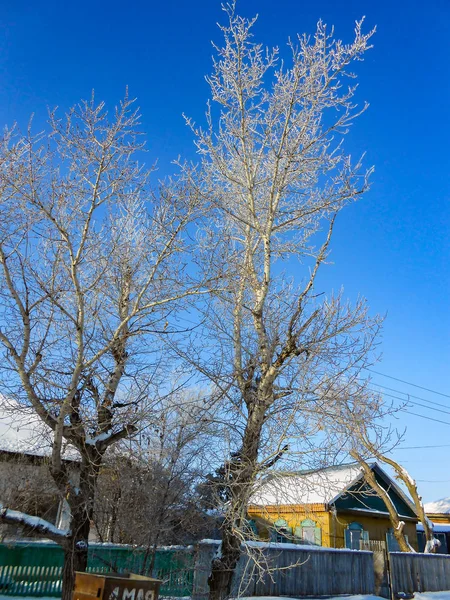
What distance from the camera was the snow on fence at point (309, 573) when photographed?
41.2 ft

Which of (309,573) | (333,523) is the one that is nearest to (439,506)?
(333,523)

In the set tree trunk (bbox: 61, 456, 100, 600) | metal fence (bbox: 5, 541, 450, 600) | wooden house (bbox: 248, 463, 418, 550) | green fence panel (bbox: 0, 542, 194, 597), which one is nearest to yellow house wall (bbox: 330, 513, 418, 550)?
wooden house (bbox: 248, 463, 418, 550)

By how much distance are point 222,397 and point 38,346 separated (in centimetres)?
335

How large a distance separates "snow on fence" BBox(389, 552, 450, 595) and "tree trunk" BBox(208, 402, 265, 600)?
10.2 meters

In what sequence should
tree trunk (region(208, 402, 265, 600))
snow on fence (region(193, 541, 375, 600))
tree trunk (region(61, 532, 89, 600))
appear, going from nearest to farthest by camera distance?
tree trunk (region(61, 532, 89, 600)) → tree trunk (region(208, 402, 265, 600)) → snow on fence (region(193, 541, 375, 600))

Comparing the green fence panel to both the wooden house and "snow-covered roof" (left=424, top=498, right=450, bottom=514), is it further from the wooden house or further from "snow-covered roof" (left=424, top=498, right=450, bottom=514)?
"snow-covered roof" (left=424, top=498, right=450, bottom=514)

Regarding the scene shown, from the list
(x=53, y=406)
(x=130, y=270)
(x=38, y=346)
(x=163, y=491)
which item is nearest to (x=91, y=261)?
(x=130, y=270)

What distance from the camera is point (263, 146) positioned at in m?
9.46

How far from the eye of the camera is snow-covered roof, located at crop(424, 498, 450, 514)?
41.9 m

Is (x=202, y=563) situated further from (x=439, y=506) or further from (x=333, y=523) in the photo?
(x=439, y=506)

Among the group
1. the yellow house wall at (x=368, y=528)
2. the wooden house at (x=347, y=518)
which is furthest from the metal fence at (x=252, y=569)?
the yellow house wall at (x=368, y=528)

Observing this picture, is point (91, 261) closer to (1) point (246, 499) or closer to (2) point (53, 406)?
(2) point (53, 406)

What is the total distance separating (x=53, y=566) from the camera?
1047 cm

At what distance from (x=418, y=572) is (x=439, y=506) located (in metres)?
30.8
